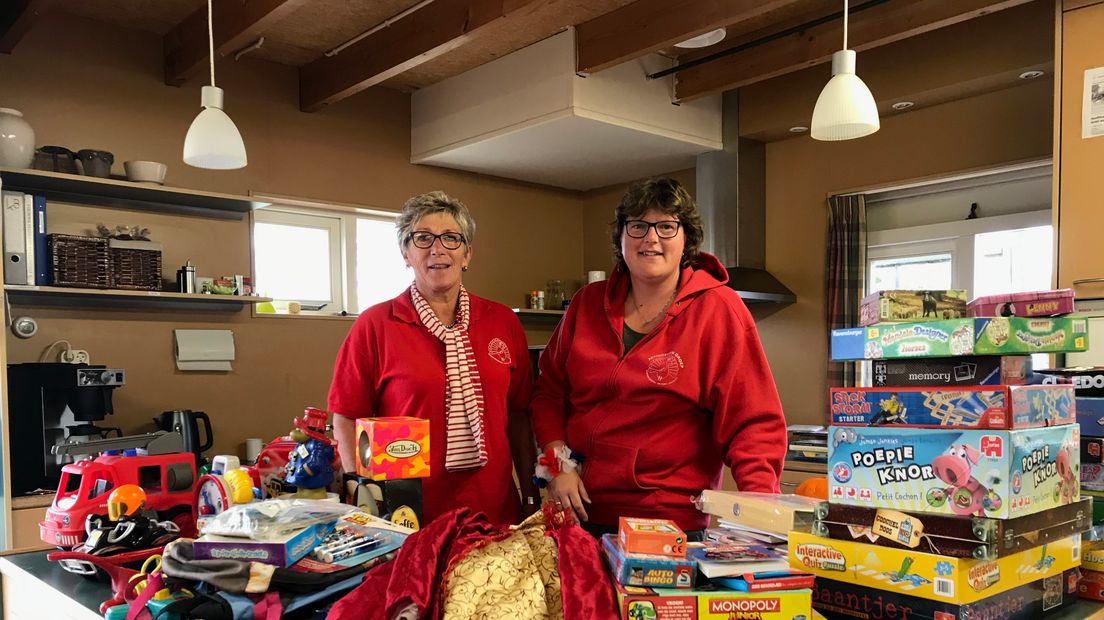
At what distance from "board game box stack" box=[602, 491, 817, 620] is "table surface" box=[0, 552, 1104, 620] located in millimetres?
439

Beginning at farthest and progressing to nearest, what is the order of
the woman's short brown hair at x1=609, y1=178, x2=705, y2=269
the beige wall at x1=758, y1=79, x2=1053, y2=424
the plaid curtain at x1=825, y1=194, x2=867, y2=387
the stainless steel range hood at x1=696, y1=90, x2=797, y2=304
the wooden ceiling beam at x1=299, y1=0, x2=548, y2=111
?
the stainless steel range hood at x1=696, y1=90, x2=797, y2=304
the plaid curtain at x1=825, y1=194, x2=867, y2=387
the beige wall at x1=758, y1=79, x2=1053, y2=424
the wooden ceiling beam at x1=299, y1=0, x2=548, y2=111
the woman's short brown hair at x1=609, y1=178, x2=705, y2=269

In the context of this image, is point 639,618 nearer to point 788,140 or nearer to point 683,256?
point 683,256

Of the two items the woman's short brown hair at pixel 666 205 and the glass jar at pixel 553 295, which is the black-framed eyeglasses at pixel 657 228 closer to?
the woman's short brown hair at pixel 666 205

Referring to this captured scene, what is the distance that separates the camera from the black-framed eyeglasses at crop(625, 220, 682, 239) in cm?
169

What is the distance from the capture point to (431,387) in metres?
1.86

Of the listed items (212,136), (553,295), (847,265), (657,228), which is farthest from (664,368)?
(553,295)

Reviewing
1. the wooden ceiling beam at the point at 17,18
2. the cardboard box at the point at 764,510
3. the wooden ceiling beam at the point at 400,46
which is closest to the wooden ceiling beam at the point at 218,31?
the wooden ceiling beam at the point at 400,46

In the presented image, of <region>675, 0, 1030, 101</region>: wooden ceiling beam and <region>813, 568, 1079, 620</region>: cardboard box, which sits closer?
<region>813, 568, 1079, 620</region>: cardboard box

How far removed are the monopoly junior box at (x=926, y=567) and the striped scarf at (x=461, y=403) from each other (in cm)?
89

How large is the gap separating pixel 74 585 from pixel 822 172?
12.6 ft

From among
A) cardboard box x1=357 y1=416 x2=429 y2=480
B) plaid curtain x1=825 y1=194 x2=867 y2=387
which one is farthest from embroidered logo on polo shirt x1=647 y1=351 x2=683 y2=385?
plaid curtain x1=825 y1=194 x2=867 y2=387

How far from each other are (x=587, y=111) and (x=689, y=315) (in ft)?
7.27

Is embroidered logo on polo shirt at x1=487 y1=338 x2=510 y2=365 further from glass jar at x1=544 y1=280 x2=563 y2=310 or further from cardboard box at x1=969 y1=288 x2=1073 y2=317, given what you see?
glass jar at x1=544 y1=280 x2=563 y2=310

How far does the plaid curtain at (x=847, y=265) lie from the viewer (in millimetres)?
4062
